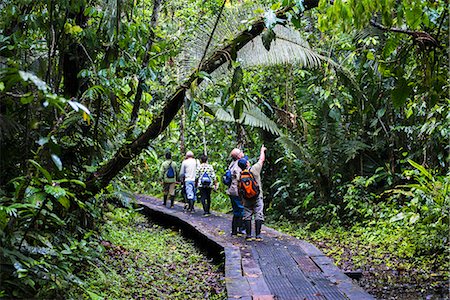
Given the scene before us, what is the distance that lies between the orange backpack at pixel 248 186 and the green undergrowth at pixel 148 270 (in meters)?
1.36

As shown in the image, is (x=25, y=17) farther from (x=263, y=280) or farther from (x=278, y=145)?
(x=278, y=145)

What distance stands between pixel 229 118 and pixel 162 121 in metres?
7.05

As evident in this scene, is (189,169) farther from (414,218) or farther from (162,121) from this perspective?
(162,121)

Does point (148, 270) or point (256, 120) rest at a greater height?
point (256, 120)

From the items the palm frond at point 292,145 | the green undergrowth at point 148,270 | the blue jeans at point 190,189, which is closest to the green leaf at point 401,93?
the green undergrowth at point 148,270

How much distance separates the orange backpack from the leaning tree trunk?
153 inches

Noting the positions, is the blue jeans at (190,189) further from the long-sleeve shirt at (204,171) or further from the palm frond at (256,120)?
the palm frond at (256,120)

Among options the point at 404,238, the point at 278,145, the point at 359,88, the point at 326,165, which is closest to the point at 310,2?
the point at 404,238

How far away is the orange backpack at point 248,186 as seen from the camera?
8.84 metres

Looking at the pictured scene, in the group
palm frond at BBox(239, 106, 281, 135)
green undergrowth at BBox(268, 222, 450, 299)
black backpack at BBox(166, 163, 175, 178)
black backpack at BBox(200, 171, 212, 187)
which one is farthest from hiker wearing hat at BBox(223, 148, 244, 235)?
black backpack at BBox(166, 163, 175, 178)

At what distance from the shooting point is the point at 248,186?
885 centimetres

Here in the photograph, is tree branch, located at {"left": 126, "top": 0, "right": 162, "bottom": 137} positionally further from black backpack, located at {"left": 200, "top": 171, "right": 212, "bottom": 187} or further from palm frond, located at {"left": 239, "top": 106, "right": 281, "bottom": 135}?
black backpack, located at {"left": 200, "top": 171, "right": 212, "bottom": 187}

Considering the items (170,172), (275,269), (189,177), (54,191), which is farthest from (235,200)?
(54,191)

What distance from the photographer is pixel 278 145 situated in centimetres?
1384
